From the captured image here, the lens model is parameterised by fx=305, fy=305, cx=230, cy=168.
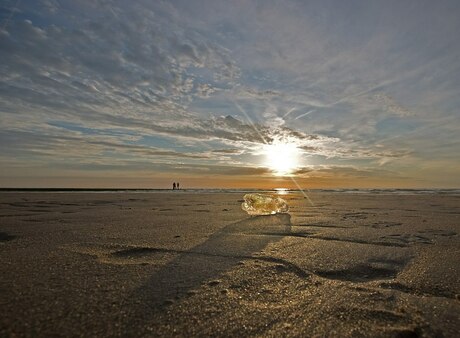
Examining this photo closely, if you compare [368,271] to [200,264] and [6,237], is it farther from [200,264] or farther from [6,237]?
[6,237]

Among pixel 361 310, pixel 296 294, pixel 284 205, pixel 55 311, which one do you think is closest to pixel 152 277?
pixel 55 311

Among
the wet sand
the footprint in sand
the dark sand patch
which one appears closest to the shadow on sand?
the wet sand

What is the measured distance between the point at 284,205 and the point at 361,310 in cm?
429

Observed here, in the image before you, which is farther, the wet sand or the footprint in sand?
the footprint in sand

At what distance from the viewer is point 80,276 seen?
1.69 m

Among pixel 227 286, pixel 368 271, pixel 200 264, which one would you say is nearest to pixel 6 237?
pixel 200 264

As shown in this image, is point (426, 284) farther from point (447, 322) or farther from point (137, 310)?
point (137, 310)

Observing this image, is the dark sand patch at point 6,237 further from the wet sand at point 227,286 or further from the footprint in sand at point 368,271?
the footprint in sand at point 368,271

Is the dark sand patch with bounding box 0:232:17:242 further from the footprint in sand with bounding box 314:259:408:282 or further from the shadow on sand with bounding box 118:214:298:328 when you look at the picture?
the footprint in sand with bounding box 314:259:408:282

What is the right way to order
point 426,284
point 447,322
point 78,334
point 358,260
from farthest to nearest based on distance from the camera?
1. point 358,260
2. point 426,284
3. point 447,322
4. point 78,334

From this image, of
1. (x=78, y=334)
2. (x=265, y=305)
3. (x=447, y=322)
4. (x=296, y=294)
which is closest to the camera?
(x=78, y=334)


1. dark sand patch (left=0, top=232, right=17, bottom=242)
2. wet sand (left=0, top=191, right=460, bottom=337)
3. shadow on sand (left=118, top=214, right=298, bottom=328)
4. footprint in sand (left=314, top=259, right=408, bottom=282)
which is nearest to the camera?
wet sand (left=0, top=191, right=460, bottom=337)

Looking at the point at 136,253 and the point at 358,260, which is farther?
the point at 136,253

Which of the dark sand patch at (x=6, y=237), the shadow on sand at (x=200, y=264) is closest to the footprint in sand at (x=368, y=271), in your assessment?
the shadow on sand at (x=200, y=264)
